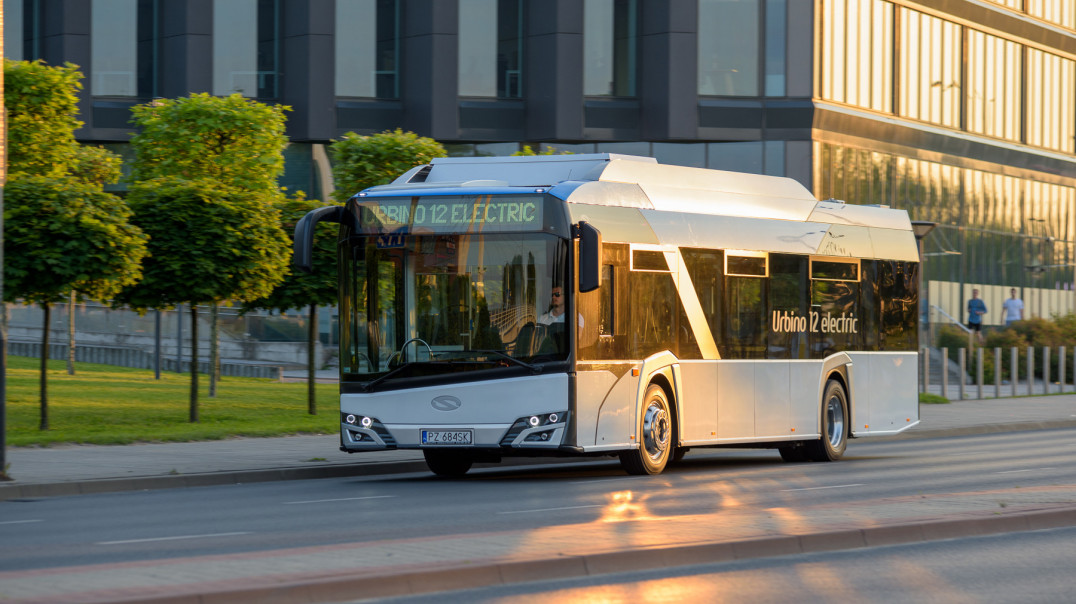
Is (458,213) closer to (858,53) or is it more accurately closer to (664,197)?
(664,197)

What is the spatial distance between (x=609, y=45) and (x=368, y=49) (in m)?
6.71

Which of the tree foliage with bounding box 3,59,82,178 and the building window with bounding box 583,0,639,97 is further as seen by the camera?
the building window with bounding box 583,0,639,97

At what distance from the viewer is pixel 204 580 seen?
789 centimetres

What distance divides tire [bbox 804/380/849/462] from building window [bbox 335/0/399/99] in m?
25.2

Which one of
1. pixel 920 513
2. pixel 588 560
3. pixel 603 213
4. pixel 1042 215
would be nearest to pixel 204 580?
pixel 588 560

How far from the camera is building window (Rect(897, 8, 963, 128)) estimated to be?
49656 millimetres

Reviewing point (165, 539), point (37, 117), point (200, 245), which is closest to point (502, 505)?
point (165, 539)

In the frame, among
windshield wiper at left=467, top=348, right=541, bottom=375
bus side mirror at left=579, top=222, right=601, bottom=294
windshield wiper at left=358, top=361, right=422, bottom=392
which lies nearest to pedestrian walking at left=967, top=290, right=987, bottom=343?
windshield wiper at left=467, top=348, right=541, bottom=375

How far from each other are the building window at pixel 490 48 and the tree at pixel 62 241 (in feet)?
74.3

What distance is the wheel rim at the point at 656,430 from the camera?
16.5 m

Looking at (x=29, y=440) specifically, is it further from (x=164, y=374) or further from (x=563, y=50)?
(x=563, y=50)

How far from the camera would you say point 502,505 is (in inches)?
519

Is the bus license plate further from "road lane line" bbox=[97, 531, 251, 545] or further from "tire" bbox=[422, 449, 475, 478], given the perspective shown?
"road lane line" bbox=[97, 531, 251, 545]

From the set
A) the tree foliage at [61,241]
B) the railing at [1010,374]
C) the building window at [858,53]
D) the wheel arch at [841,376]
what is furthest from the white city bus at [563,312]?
the building window at [858,53]
